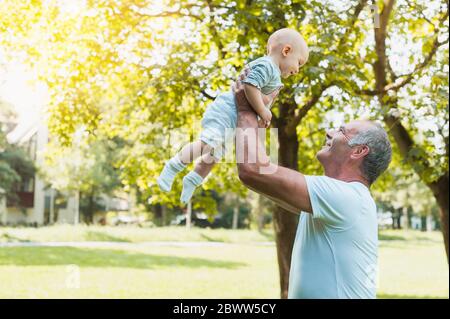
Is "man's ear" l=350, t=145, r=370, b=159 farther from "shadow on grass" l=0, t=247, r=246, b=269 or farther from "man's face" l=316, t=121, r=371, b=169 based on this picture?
"shadow on grass" l=0, t=247, r=246, b=269

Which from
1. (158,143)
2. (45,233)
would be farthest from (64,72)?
(45,233)

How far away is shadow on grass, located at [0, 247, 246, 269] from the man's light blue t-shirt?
779 inches

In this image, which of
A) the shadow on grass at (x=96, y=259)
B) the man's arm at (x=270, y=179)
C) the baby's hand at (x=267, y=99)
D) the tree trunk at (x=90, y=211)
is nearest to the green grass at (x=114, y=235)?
the shadow on grass at (x=96, y=259)

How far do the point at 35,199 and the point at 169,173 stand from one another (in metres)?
48.3

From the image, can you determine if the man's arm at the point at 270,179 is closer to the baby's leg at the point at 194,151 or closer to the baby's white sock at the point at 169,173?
the baby's leg at the point at 194,151

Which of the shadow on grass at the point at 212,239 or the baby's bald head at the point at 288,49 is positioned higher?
the baby's bald head at the point at 288,49

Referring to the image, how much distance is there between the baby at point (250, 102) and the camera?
262 cm

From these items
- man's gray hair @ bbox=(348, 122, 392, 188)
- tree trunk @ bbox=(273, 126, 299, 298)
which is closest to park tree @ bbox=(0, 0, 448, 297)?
tree trunk @ bbox=(273, 126, 299, 298)

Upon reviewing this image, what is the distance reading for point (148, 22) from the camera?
11297mm

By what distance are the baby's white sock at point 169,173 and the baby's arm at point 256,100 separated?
56 cm

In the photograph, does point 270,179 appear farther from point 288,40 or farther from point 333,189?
point 288,40

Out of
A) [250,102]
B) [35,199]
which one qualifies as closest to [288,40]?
[250,102]

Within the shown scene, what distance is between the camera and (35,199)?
1917 inches

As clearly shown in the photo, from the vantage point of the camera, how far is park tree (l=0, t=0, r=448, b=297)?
8984 millimetres
